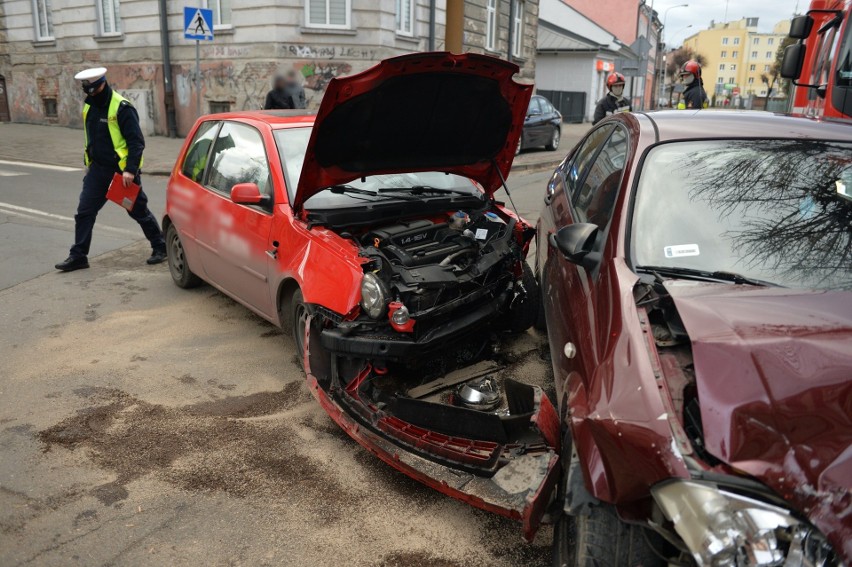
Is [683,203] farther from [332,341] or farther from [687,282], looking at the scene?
[332,341]

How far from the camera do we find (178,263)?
6211 millimetres

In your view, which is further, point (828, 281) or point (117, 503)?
point (117, 503)

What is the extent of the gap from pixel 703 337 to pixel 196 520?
2254 mm

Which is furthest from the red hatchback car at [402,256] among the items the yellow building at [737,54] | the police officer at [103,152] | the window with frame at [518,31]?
the yellow building at [737,54]

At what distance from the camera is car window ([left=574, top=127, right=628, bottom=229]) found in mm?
3252

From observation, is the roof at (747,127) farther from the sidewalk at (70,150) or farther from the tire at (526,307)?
the sidewalk at (70,150)

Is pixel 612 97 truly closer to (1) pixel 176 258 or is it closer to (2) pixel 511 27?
(1) pixel 176 258

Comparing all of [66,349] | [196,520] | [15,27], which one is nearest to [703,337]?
[196,520]

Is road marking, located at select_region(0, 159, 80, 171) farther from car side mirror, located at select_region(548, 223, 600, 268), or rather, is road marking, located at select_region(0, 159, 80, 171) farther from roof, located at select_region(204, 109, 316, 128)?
car side mirror, located at select_region(548, 223, 600, 268)

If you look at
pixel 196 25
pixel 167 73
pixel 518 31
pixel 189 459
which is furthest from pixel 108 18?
pixel 189 459

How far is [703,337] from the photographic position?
2238mm

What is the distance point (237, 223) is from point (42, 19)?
21504 mm

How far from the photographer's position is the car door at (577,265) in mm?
2758

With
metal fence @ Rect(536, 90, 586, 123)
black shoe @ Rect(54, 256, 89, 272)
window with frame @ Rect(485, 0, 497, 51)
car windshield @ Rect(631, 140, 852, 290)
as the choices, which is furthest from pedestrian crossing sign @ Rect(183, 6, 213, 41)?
metal fence @ Rect(536, 90, 586, 123)
